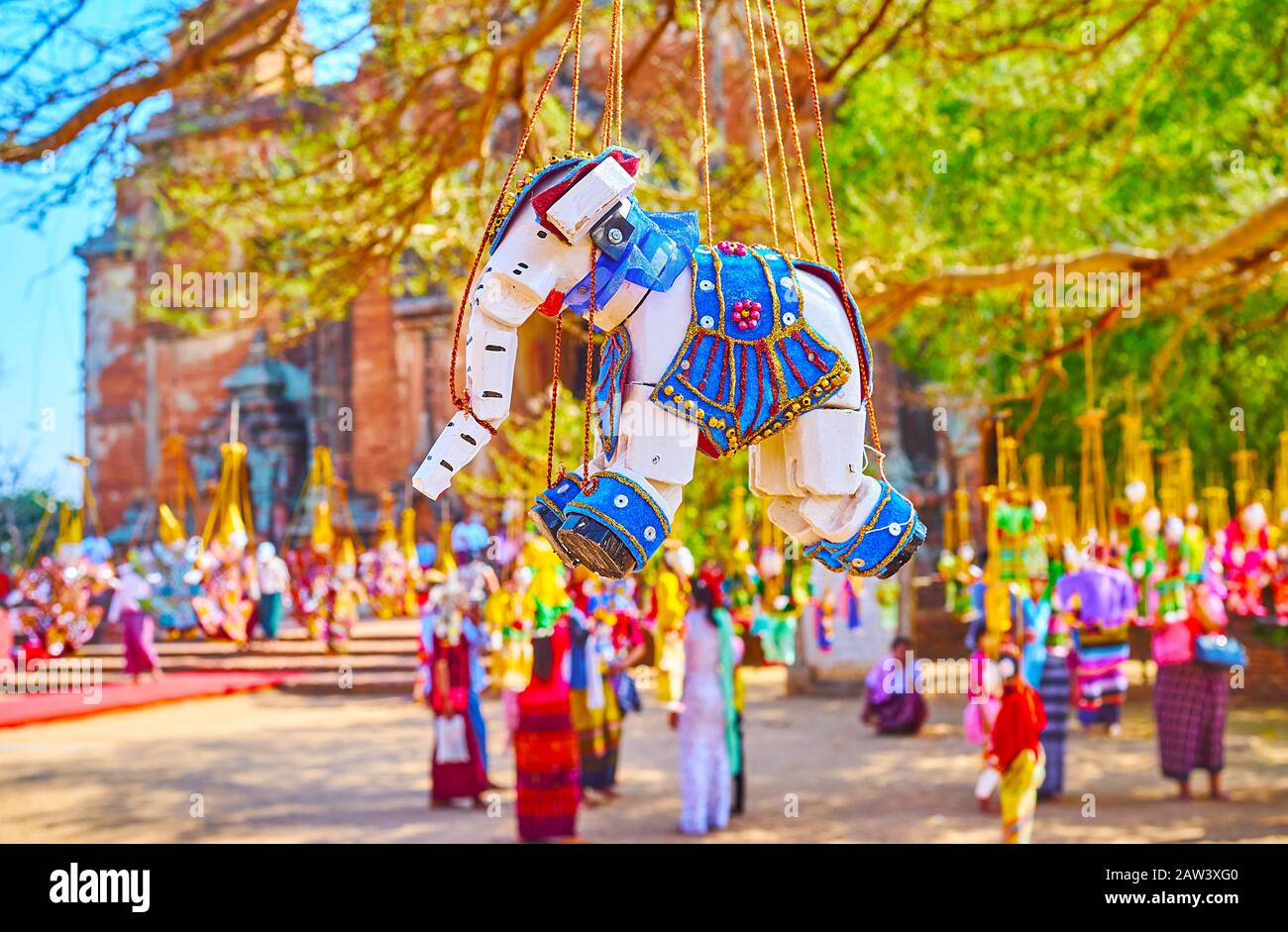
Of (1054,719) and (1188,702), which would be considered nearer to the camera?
(1188,702)

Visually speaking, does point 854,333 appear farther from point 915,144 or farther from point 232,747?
point 232,747

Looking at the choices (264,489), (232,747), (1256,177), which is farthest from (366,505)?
(1256,177)

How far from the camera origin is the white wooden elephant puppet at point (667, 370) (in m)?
1.62

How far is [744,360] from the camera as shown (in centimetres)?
173

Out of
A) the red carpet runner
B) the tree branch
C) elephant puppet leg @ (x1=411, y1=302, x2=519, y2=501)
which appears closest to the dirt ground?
the red carpet runner

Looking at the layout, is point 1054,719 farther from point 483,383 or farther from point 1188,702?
point 483,383

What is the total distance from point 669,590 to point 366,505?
12418 mm

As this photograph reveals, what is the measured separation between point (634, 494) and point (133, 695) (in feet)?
44.1

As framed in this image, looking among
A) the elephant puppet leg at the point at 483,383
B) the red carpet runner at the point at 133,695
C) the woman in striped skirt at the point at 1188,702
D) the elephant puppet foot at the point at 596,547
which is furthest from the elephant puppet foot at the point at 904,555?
the red carpet runner at the point at 133,695

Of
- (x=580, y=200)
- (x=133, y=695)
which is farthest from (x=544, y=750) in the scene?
(x=133, y=695)

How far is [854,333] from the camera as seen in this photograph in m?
1.84

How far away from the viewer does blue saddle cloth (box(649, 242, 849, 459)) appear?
5.58ft

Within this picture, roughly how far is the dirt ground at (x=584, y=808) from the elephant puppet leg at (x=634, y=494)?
5.96m

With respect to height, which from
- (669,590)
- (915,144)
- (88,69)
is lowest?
(669,590)
